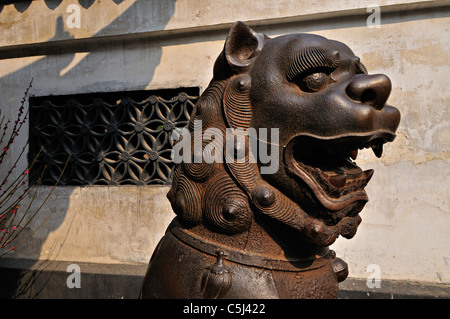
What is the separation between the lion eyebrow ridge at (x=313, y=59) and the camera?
1337 mm

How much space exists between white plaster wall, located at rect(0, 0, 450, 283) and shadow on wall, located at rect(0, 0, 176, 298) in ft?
0.04

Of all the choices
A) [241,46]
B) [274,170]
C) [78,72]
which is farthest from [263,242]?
[78,72]

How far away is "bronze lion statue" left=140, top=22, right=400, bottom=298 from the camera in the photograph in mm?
1329

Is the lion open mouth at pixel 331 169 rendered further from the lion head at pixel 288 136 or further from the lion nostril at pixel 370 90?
the lion nostril at pixel 370 90

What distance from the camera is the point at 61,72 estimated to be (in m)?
4.07

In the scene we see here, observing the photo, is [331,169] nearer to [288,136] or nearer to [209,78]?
[288,136]

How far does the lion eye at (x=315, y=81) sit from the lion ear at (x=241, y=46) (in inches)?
10.4

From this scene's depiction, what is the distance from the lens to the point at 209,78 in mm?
3639

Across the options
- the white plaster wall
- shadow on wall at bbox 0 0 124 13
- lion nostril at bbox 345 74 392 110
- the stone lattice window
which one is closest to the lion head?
lion nostril at bbox 345 74 392 110

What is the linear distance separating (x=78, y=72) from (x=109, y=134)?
806mm

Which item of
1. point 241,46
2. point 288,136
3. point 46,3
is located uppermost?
point 46,3

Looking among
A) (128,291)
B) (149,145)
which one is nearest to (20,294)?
(128,291)

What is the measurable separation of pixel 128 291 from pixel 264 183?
278cm

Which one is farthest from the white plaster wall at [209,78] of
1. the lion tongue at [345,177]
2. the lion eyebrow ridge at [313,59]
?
the lion eyebrow ridge at [313,59]
